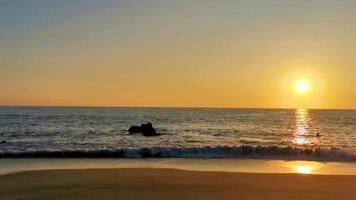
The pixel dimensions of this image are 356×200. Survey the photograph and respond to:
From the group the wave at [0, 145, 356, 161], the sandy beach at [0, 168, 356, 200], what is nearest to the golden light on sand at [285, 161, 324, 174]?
the sandy beach at [0, 168, 356, 200]

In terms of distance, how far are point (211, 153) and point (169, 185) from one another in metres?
12.2

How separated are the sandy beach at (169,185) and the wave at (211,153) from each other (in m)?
8.47

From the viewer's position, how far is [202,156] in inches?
913

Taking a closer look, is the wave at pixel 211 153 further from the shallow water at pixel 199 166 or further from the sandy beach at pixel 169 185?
the sandy beach at pixel 169 185

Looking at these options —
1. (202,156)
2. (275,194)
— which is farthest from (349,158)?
(275,194)

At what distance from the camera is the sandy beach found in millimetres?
10500

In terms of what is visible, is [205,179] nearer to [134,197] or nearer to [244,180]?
[244,180]

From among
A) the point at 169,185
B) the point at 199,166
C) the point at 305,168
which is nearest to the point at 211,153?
the point at 199,166

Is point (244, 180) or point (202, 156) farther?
point (202, 156)

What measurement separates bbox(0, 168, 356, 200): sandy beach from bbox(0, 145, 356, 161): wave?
8473 mm

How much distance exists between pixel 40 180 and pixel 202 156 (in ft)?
39.2

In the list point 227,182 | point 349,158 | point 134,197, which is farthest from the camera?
point 349,158

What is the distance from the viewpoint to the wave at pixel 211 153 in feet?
74.1

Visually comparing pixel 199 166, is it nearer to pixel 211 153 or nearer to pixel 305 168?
pixel 305 168
